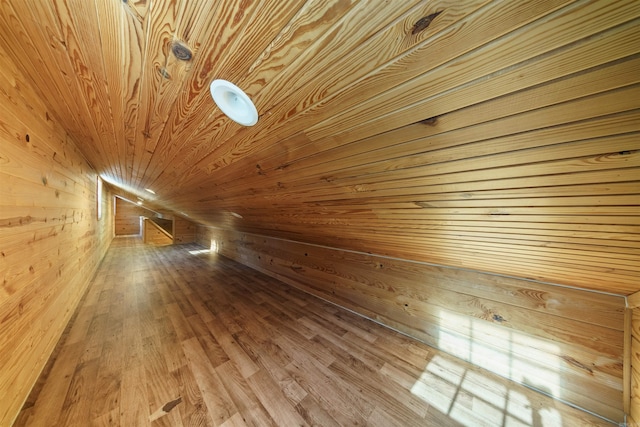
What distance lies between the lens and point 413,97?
69 cm

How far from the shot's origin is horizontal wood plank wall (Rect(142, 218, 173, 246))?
735cm

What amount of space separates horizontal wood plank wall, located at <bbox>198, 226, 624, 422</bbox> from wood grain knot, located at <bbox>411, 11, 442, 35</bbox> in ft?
6.31

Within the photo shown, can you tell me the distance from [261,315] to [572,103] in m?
2.85

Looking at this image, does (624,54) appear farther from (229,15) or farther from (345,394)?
(345,394)

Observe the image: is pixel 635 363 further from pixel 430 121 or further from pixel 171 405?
pixel 171 405

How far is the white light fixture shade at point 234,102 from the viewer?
81 cm

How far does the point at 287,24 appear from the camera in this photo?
1.85 feet

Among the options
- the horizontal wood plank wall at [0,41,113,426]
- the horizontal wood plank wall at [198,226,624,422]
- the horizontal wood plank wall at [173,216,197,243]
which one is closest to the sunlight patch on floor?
the horizontal wood plank wall at [198,226,624,422]

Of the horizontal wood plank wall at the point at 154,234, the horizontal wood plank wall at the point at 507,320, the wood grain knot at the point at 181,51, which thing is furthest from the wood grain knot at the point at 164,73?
the horizontal wood plank wall at the point at 154,234

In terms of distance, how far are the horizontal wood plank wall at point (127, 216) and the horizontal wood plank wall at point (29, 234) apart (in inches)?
352

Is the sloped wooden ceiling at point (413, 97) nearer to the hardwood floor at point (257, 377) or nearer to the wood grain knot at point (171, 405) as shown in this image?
the hardwood floor at point (257, 377)

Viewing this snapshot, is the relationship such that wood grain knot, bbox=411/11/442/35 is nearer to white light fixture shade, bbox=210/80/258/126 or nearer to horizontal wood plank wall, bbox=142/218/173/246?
white light fixture shade, bbox=210/80/258/126

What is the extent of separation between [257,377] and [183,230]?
24.6ft

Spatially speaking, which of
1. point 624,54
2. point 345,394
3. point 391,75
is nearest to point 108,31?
point 391,75
